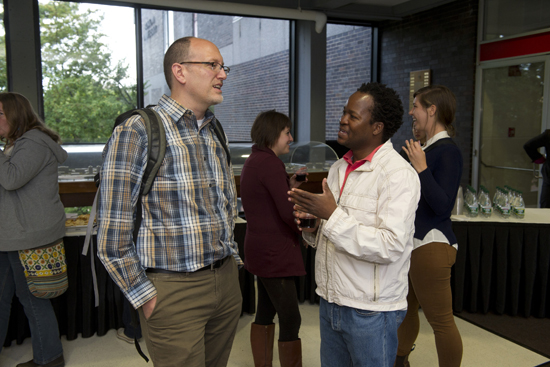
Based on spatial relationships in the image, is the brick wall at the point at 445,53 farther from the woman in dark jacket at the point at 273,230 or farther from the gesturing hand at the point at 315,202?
the gesturing hand at the point at 315,202

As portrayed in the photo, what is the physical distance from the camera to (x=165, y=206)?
1.37 metres

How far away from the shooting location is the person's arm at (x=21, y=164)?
6.97ft

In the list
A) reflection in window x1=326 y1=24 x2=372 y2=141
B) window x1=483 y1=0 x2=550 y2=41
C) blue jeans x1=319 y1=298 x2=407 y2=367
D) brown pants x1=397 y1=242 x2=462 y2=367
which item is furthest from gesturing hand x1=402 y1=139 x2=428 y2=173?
reflection in window x1=326 y1=24 x2=372 y2=141

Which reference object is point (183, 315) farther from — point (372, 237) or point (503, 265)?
point (503, 265)

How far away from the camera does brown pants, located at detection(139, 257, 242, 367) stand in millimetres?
1379

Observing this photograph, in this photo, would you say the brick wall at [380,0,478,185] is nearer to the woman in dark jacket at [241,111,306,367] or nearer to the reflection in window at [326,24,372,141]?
the reflection in window at [326,24,372,141]

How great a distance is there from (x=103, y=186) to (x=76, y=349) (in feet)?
6.51

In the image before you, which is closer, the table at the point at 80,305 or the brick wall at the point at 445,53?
the table at the point at 80,305

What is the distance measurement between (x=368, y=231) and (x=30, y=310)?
2.02m

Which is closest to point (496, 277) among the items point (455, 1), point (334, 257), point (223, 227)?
point (334, 257)

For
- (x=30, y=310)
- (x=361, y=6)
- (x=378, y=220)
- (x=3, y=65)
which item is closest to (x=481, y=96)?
(x=361, y=6)

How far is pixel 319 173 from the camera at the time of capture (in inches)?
160

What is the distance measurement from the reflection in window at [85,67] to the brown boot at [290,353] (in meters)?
4.28

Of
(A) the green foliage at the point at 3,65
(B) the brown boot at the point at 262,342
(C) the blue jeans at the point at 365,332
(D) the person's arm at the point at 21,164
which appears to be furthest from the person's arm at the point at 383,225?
(A) the green foliage at the point at 3,65
